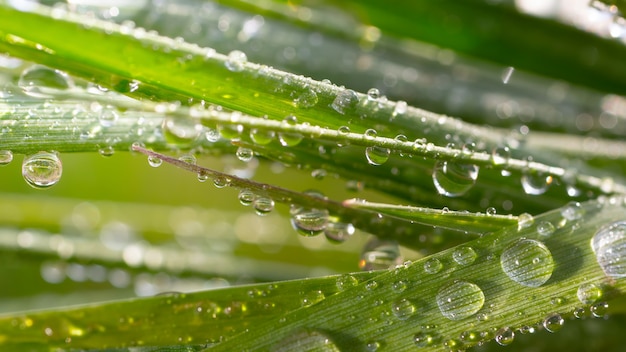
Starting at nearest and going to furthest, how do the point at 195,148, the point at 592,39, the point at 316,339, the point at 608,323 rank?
the point at 316,339 → the point at 195,148 → the point at 608,323 → the point at 592,39

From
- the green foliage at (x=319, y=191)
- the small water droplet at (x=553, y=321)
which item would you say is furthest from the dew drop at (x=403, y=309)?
the small water droplet at (x=553, y=321)

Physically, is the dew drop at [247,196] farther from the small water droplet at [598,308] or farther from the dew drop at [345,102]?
the small water droplet at [598,308]

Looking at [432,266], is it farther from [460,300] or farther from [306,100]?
[306,100]

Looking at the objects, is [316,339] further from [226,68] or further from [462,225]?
[226,68]

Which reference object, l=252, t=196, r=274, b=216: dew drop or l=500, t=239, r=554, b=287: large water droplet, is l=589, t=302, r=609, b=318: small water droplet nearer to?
l=500, t=239, r=554, b=287: large water droplet

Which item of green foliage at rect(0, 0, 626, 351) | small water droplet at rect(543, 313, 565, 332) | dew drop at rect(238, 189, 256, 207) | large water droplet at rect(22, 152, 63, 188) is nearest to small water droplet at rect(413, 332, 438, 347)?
green foliage at rect(0, 0, 626, 351)

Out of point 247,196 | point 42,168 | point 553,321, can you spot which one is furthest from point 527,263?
point 42,168

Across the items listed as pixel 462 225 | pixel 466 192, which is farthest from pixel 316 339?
pixel 466 192
